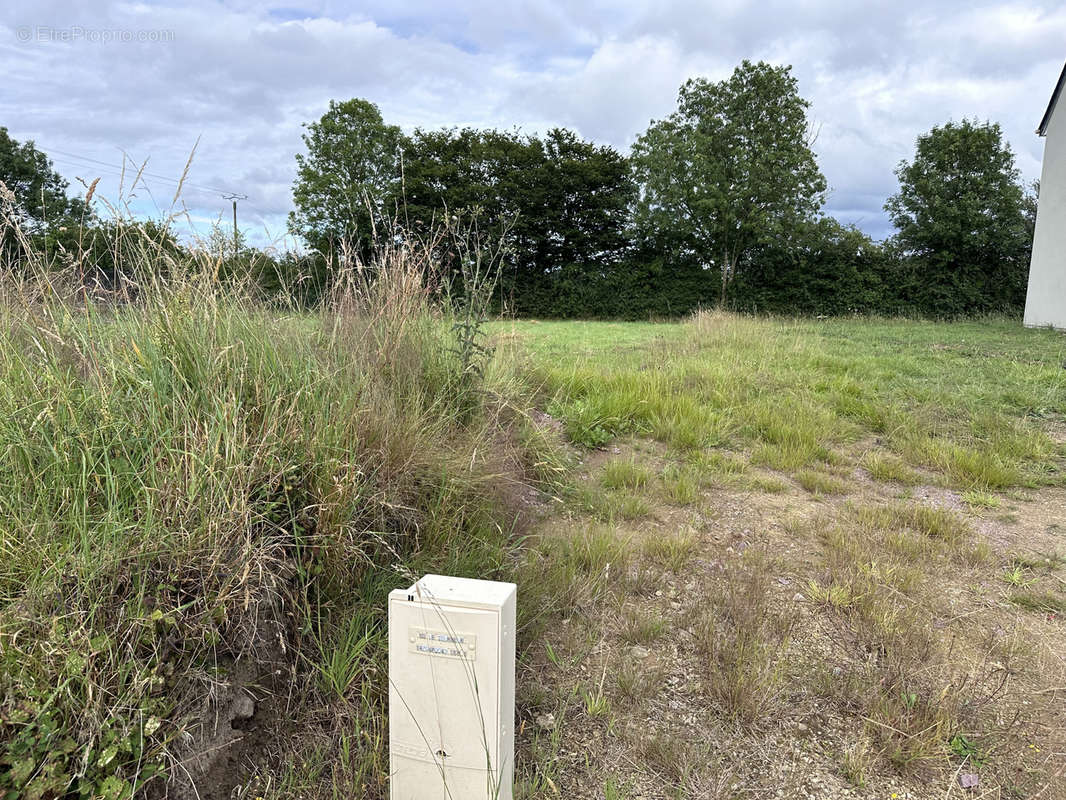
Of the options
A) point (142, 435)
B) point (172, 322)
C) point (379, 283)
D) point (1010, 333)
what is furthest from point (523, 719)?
point (1010, 333)

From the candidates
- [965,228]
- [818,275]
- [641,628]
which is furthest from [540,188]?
[641,628]

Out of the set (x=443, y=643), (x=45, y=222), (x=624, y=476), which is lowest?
(x=624, y=476)

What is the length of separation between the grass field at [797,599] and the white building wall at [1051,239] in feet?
39.8

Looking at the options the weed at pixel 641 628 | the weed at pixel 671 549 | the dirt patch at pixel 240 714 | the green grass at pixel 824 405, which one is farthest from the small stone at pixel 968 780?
the green grass at pixel 824 405

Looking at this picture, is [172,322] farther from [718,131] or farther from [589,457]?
[718,131]

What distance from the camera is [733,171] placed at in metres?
22.2

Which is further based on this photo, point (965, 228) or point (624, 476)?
point (965, 228)

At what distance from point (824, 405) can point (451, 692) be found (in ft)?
15.5

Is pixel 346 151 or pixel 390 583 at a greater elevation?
pixel 346 151

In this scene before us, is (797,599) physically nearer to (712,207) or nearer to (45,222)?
(45,222)

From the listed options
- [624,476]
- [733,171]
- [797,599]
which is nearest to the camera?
[797,599]

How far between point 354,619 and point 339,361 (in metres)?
1.23

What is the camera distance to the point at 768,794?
152cm

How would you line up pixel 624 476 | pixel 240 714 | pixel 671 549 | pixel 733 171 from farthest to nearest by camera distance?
pixel 733 171 → pixel 624 476 → pixel 671 549 → pixel 240 714
